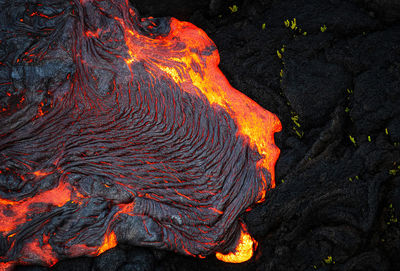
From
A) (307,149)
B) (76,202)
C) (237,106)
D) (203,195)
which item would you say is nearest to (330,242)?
(307,149)

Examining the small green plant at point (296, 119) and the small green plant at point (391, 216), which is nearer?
the small green plant at point (391, 216)

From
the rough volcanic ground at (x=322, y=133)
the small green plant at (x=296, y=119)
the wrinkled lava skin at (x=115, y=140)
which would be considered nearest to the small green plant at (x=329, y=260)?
the rough volcanic ground at (x=322, y=133)

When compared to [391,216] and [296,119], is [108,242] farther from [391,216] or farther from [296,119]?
[391,216]

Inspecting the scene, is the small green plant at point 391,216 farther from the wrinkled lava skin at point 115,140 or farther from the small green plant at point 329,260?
the wrinkled lava skin at point 115,140

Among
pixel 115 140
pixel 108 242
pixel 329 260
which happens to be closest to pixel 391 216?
pixel 329 260

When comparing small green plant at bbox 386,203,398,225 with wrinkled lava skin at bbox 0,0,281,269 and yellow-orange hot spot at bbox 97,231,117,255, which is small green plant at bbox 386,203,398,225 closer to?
wrinkled lava skin at bbox 0,0,281,269
